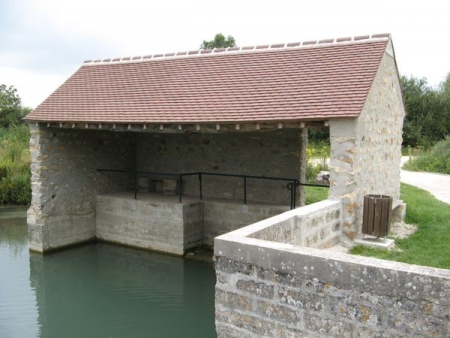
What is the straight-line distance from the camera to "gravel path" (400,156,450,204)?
40.8 ft

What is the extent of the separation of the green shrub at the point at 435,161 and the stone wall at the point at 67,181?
13.6 m

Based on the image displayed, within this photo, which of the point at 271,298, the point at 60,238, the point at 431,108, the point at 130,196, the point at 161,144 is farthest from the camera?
the point at 431,108

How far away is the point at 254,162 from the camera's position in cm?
1016

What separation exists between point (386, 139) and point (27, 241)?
8.88 metres

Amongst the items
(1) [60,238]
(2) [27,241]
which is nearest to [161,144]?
(1) [60,238]

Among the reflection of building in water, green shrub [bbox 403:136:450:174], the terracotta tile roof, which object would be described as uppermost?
the terracotta tile roof

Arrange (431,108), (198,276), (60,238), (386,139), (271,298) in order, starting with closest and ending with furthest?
(271,298), (386,139), (198,276), (60,238), (431,108)

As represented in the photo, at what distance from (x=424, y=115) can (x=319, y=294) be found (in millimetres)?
26082

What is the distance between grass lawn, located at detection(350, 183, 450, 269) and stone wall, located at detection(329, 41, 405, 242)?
0.56 metres

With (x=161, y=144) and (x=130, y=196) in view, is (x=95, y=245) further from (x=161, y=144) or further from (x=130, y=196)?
(x=161, y=144)

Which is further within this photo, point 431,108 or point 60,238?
point 431,108

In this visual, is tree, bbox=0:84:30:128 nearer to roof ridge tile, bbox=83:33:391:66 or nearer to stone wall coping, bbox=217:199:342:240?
roof ridge tile, bbox=83:33:391:66

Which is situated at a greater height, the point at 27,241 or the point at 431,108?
the point at 431,108

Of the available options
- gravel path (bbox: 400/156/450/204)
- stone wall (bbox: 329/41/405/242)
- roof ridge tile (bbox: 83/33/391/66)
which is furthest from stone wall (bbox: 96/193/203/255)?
gravel path (bbox: 400/156/450/204)
